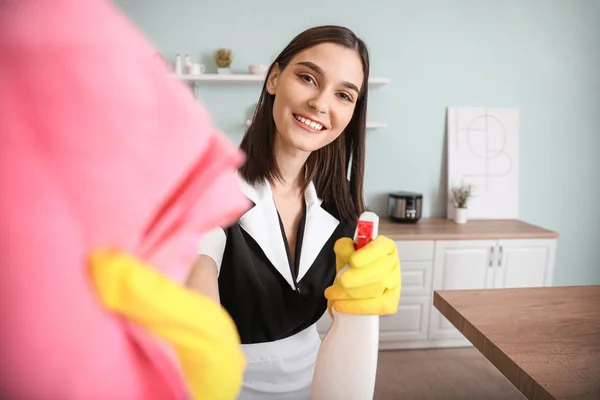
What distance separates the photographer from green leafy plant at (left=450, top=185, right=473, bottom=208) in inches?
97.9

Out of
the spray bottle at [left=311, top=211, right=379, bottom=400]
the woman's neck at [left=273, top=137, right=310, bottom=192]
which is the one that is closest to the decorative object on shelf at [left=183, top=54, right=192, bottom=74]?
the woman's neck at [left=273, top=137, right=310, bottom=192]

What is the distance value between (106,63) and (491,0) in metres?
2.84

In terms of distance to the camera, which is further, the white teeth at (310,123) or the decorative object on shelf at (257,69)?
the decorative object on shelf at (257,69)

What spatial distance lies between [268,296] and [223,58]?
5.66ft

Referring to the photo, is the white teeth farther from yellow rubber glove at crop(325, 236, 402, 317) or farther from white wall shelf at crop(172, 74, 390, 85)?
white wall shelf at crop(172, 74, 390, 85)

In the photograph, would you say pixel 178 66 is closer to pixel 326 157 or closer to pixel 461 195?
pixel 326 157

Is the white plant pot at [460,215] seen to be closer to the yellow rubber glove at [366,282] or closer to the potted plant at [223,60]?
the potted plant at [223,60]

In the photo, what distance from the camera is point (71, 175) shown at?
0.70 ft

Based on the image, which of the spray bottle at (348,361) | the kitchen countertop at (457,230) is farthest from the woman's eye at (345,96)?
the kitchen countertop at (457,230)

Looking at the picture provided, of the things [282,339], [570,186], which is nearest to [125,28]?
[282,339]

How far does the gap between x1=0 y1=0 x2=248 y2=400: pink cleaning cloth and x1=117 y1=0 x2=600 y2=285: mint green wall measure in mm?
2235

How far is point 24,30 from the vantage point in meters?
0.20

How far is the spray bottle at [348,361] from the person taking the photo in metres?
0.56

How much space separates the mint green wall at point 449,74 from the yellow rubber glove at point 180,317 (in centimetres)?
224
